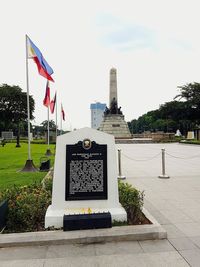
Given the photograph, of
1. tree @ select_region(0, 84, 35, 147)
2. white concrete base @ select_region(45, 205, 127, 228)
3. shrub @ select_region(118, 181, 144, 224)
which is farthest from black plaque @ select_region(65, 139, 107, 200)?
tree @ select_region(0, 84, 35, 147)

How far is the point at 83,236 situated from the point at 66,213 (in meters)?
0.70

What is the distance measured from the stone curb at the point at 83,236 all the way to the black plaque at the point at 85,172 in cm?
75

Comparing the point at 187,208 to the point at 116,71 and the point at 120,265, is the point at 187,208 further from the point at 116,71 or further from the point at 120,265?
the point at 116,71

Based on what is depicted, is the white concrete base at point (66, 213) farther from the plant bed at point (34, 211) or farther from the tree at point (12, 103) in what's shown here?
the tree at point (12, 103)

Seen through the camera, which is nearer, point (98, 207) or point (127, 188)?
point (98, 207)

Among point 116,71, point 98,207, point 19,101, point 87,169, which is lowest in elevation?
point 98,207

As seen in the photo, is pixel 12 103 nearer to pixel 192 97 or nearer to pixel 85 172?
pixel 192 97

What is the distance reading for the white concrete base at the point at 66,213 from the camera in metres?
4.71

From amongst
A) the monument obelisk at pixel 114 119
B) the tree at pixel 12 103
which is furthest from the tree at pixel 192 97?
the tree at pixel 12 103

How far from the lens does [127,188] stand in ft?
19.8

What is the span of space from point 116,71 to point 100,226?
48.4m

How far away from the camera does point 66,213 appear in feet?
16.0

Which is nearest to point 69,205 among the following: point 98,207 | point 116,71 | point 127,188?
point 98,207

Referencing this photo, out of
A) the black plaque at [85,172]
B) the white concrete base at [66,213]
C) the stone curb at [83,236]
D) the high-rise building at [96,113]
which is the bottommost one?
the stone curb at [83,236]
